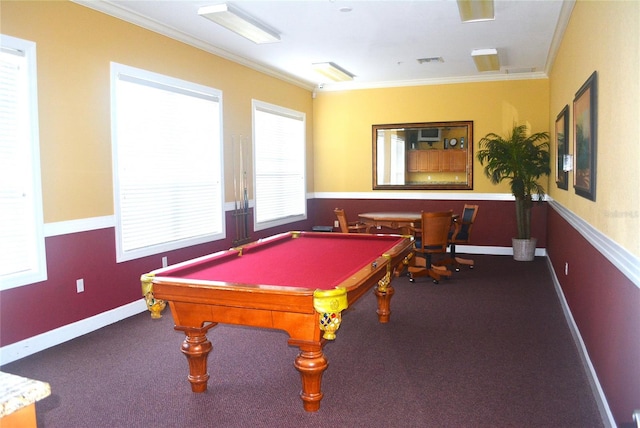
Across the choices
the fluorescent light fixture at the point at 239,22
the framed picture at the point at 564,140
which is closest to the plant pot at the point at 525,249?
the framed picture at the point at 564,140

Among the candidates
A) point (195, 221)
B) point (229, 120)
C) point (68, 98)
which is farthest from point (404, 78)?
point (68, 98)

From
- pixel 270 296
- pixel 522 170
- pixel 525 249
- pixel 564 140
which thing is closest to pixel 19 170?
pixel 270 296

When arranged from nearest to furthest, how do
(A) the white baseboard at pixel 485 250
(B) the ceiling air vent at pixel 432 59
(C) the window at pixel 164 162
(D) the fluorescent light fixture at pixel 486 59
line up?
1. (C) the window at pixel 164 162
2. (D) the fluorescent light fixture at pixel 486 59
3. (B) the ceiling air vent at pixel 432 59
4. (A) the white baseboard at pixel 485 250

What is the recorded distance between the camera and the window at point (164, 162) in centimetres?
473

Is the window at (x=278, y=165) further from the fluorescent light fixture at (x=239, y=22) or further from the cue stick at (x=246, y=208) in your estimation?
the fluorescent light fixture at (x=239, y=22)

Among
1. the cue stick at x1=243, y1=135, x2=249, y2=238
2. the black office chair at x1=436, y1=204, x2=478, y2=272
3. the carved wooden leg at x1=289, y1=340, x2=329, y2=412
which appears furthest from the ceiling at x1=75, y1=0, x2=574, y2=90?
the carved wooden leg at x1=289, y1=340, x2=329, y2=412

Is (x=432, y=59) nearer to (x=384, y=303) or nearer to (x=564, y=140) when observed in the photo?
(x=564, y=140)

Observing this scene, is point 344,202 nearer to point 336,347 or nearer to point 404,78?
point 404,78

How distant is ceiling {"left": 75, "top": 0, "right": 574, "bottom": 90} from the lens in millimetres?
4602

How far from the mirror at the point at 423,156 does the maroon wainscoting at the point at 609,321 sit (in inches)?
161

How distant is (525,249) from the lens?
7.42m

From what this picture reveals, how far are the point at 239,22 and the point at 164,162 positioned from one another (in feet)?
5.16

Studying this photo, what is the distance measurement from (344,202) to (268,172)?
1.93 meters

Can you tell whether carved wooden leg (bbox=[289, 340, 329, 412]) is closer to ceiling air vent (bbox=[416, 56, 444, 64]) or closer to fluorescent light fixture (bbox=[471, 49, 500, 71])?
fluorescent light fixture (bbox=[471, 49, 500, 71])
